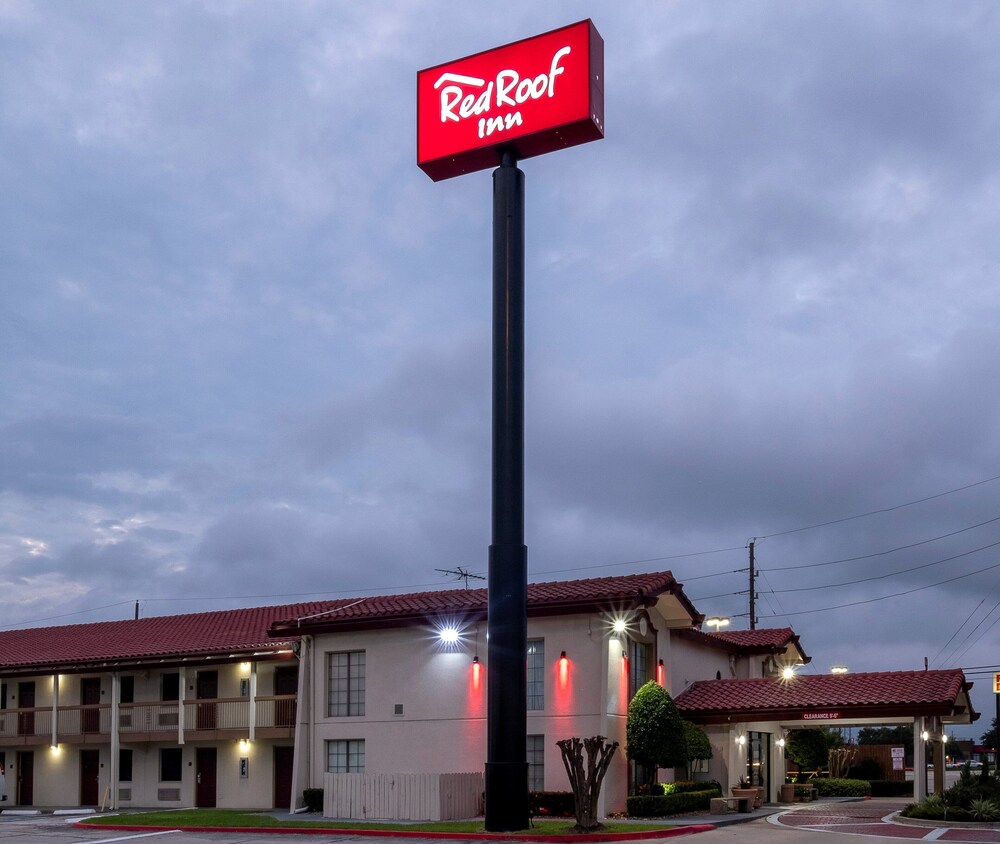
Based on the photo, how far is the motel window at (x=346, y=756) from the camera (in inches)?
1334

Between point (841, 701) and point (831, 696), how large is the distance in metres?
0.66

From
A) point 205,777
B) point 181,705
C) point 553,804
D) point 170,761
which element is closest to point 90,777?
point 170,761

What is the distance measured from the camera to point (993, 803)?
28.5m

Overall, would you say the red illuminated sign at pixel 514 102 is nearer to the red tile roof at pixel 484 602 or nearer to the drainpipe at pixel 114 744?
the red tile roof at pixel 484 602

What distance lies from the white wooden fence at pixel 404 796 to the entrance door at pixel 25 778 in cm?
1699

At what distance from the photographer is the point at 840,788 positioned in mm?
45375

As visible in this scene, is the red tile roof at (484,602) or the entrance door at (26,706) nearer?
the red tile roof at (484,602)

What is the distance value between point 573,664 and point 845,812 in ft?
31.0

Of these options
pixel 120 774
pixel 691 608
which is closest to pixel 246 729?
pixel 120 774

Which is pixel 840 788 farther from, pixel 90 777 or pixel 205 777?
pixel 90 777

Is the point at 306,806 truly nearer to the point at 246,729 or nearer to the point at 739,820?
the point at 246,729

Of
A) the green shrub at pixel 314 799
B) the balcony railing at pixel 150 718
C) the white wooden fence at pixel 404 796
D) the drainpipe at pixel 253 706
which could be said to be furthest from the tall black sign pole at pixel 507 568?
the drainpipe at pixel 253 706

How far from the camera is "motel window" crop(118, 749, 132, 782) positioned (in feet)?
131

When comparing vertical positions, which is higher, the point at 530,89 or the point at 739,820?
the point at 530,89
